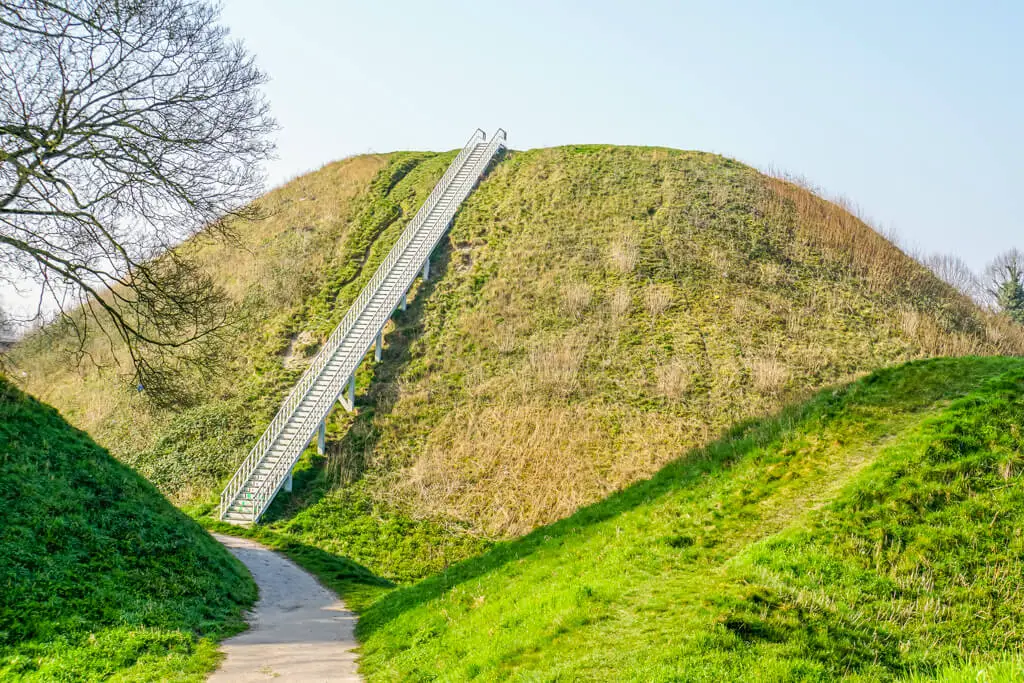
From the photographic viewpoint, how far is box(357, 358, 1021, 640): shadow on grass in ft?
41.6

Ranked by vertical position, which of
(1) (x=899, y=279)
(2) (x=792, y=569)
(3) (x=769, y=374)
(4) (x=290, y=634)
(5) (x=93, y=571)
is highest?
(1) (x=899, y=279)

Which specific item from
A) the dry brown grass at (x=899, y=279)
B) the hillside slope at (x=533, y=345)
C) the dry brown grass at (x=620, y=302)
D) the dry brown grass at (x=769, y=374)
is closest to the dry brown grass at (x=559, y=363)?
the hillside slope at (x=533, y=345)

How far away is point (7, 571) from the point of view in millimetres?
9906

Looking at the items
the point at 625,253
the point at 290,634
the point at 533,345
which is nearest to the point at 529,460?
the point at 533,345

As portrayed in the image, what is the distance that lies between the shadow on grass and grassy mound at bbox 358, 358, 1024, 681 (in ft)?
0.18

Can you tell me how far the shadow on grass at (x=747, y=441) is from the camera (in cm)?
1267

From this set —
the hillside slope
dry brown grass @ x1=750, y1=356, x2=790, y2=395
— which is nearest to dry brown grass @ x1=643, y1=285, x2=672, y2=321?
the hillside slope

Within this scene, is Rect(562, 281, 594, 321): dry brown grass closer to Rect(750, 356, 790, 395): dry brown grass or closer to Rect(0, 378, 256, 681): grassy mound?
Rect(750, 356, 790, 395): dry brown grass

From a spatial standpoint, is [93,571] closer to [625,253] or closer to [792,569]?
[792,569]

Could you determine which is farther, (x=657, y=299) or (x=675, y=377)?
(x=657, y=299)

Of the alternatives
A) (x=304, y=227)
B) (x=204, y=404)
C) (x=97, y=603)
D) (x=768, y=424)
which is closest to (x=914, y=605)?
(x=768, y=424)

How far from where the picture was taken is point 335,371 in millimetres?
27516

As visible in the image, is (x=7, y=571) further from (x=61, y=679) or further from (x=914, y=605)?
(x=914, y=605)

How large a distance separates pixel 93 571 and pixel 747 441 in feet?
38.8
